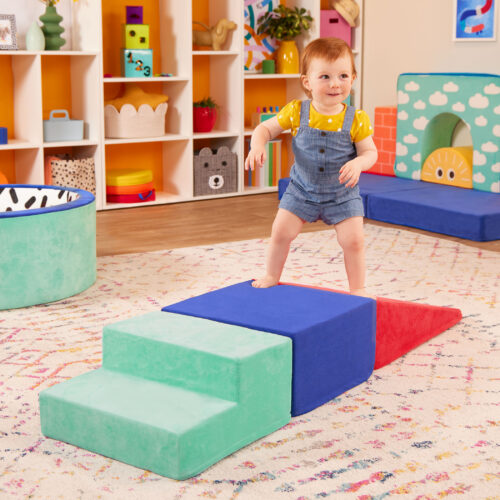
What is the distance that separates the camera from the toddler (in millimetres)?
2508

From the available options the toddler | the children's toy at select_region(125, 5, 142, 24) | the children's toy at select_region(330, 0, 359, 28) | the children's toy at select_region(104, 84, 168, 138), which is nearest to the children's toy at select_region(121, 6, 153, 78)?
the children's toy at select_region(125, 5, 142, 24)

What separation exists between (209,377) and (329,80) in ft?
3.46

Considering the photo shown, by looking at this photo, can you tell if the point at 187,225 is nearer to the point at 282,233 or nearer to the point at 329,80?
the point at 282,233

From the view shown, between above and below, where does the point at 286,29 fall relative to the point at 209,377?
above

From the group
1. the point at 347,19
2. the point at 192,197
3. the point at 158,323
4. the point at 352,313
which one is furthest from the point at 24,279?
the point at 347,19

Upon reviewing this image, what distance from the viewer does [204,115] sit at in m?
5.33

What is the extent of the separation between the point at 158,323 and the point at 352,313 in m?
0.52

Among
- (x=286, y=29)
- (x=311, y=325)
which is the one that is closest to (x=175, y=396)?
(x=311, y=325)

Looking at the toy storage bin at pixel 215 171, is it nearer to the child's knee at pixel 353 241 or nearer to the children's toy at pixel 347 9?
the children's toy at pixel 347 9

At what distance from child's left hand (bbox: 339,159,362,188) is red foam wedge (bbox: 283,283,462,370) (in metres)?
0.33

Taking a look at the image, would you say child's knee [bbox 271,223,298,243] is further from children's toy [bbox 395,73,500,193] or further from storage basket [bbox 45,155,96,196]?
children's toy [bbox 395,73,500,193]

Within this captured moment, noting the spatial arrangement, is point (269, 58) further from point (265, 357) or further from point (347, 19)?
point (265, 357)

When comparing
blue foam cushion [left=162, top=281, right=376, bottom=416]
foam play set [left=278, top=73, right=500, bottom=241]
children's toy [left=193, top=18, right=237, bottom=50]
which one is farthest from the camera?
children's toy [left=193, top=18, right=237, bottom=50]

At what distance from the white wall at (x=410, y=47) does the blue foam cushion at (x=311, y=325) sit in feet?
10.8
